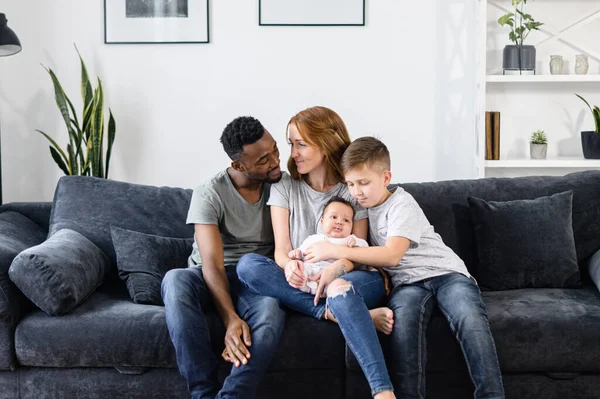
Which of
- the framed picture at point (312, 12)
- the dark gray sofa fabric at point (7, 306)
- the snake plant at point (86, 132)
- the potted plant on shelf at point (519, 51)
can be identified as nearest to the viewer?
the dark gray sofa fabric at point (7, 306)

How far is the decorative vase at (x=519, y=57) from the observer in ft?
11.9

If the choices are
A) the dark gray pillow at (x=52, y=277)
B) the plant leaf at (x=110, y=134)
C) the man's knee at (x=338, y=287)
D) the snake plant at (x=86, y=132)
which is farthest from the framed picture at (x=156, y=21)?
the man's knee at (x=338, y=287)

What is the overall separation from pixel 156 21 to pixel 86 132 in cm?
71

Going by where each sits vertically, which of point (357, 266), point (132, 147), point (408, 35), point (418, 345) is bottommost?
point (418, 345)

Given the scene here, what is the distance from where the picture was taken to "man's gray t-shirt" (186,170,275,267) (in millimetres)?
2607

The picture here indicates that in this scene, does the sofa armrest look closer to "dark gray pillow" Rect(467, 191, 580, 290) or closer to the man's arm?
"dark gray pillow" Rect(467, 191, 580, 290)

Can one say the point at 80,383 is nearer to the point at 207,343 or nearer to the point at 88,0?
the point at 207,343

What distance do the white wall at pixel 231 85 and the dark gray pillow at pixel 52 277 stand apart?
1552mm

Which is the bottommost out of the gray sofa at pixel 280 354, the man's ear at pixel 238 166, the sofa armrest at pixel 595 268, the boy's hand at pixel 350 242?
the gray sofa at pixel 280 354

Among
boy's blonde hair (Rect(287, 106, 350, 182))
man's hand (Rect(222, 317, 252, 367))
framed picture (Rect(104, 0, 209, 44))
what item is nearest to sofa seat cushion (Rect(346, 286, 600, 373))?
man's hand (Rect(222, 317, 252, 367))

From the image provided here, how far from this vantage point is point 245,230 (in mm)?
2639

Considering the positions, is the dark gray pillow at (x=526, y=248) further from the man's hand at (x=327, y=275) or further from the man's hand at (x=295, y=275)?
the man's hand at (x=295, y=275)

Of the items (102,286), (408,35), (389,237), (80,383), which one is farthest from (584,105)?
(80,383)

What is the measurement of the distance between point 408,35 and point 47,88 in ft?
6.47
